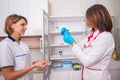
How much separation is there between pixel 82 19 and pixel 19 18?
65.0 inches

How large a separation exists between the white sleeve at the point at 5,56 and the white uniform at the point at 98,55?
1.89ft

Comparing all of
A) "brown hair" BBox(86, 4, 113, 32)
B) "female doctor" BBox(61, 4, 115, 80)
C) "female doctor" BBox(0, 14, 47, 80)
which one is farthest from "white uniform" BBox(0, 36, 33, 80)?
"brown hair" BBox(86, 4, 113, 32)

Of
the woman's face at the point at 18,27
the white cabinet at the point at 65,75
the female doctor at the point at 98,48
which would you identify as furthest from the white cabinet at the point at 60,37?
the female doctor at the point at 98,48

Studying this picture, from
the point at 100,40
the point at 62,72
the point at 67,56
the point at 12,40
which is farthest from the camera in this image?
the point at 67,56

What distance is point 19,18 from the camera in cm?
136

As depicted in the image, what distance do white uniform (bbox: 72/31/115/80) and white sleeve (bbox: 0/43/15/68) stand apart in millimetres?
576

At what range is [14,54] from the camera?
1.27 m

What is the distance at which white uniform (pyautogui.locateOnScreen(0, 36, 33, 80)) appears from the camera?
1.18 m

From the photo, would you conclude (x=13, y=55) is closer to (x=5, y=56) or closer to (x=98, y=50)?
(x=5, y=56)

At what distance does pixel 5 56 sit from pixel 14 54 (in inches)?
4.0

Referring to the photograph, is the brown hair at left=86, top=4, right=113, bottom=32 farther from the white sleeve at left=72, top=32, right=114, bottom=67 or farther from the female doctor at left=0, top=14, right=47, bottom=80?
the female doctor at left=0, top=14, right=47, bottom=80

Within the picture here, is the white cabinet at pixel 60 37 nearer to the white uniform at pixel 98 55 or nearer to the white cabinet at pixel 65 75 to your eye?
the white cabinet at pixel 65 75

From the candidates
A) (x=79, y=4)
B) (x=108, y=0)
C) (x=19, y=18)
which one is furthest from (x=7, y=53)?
(x=108, y=0)

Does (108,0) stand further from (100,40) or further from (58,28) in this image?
(100,40)
